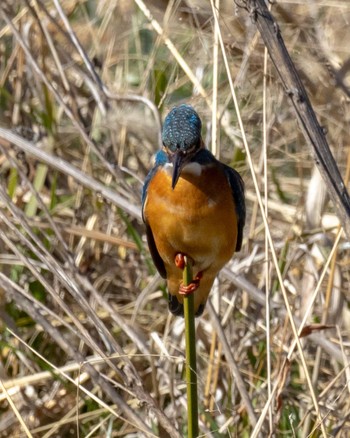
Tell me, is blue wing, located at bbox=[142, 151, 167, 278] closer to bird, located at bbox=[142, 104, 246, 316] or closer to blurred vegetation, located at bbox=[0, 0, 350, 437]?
bird, located at bbox=[142, 104, 246, 316]

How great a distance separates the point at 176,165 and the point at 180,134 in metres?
0.09

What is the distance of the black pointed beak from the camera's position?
2.45 meters

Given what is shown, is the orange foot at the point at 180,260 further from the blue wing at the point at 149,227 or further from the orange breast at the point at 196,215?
the blue wing at the point at 149,227

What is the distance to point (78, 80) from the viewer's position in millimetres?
4488

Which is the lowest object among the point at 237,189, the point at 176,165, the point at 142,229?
the point at 142,229

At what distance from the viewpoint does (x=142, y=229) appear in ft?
12.9

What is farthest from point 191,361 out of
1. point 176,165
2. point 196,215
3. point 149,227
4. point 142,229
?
point 142,229

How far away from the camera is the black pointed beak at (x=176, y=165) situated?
8.04 ft

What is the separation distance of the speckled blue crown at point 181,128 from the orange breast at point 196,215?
9.1 inches

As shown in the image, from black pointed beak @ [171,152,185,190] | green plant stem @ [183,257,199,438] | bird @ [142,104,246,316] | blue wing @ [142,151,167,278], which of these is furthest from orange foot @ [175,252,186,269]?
green plant stem @ [183,257,199,438]

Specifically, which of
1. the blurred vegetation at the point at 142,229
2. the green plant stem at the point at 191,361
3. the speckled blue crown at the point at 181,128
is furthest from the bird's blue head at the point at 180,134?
the green plant stem at the point at 191,361

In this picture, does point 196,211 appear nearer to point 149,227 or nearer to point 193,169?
point 193,169

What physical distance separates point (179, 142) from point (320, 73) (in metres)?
1.39

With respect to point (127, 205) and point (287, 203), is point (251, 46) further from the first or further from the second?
point (287, 203)
